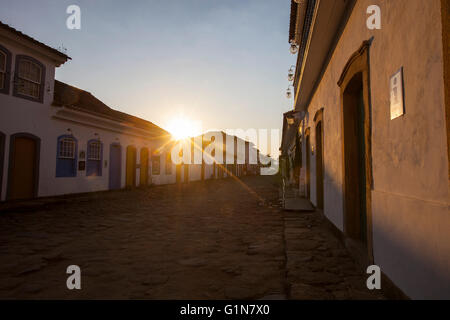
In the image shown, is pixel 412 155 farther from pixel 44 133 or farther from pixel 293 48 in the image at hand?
pixel 44 133

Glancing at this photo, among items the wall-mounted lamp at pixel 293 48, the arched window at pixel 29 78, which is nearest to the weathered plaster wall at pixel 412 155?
the wall-mounted lamp at pixel 293 48

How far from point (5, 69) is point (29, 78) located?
927 millimetres

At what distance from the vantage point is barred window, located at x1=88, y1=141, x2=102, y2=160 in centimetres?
1404

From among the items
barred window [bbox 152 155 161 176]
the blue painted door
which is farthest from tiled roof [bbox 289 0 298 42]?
barred window [bbox 152 155 161 176]

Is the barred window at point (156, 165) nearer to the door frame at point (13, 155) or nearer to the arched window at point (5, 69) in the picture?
the door frame at point (13, 155)

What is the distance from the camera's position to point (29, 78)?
10.8 m

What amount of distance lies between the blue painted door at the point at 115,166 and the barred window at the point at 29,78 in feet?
16.9

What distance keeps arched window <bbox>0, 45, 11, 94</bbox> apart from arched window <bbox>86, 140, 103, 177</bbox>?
450 cm

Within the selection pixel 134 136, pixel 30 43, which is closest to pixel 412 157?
pixel 30 43

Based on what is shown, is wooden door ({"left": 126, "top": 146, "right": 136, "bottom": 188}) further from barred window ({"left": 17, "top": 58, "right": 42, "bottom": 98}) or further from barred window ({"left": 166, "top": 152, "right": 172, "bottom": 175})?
barred window ({"left": 17, "top": 58, "right": 42, "bottom": 98})

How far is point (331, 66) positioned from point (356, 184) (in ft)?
8.65

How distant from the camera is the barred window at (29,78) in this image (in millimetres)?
10430
